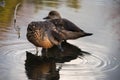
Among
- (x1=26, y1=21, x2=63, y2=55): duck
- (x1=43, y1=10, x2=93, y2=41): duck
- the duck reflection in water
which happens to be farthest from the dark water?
(x1=26, y1=21, x2=63, y2=55): duck

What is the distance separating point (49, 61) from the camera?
8.88 m

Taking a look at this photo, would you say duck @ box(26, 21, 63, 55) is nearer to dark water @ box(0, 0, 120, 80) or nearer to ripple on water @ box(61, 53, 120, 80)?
dark water @ box(0, 0, 120, 80)

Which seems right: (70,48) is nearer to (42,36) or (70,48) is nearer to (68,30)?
(68,30)

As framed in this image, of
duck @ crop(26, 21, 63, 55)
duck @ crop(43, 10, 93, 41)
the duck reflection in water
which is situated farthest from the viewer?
duck @ crop(43, 10, 93, 41)

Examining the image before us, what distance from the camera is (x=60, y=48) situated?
30.7ft

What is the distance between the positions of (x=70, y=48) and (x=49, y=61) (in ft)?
3.93

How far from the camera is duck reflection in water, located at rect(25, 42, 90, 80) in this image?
7.94 meters

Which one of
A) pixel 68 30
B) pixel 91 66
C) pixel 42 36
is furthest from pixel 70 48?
pixel 91 66

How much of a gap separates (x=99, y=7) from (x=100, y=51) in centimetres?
587

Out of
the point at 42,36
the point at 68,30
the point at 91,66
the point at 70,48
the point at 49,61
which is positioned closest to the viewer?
the point at 91,66

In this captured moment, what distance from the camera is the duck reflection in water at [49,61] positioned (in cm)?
794

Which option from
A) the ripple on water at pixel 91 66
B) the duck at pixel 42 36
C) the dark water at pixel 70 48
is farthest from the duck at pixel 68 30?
the ripple on water at pixel 91 66

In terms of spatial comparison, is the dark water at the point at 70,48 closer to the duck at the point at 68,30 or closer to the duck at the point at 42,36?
the duck at the point at 68,30

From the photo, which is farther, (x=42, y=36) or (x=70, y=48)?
(x=70, y=48)
